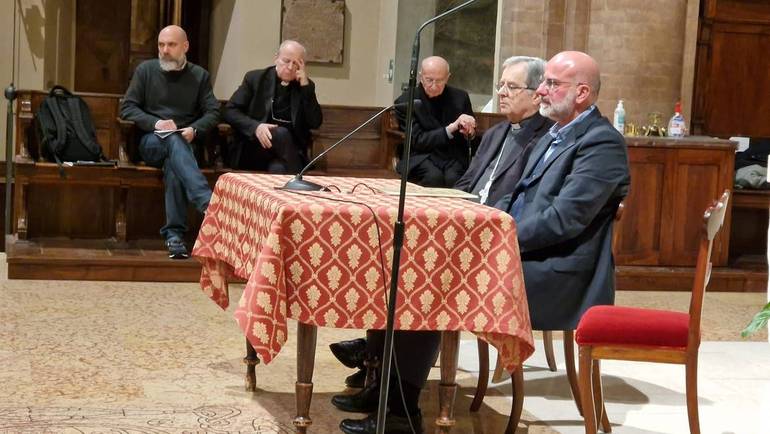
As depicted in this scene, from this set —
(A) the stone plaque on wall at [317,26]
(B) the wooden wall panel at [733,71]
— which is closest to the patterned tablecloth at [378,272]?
(B) the wooden wall panel at [733,71]

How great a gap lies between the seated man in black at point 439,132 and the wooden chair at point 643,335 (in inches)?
129

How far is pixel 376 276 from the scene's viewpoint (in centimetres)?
361

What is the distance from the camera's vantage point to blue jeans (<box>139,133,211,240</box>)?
7020 millimetres

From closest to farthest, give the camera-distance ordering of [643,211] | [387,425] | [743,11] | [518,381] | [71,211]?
[387,425]
[518,381]
[71,211]
[643,211]
[743,11]

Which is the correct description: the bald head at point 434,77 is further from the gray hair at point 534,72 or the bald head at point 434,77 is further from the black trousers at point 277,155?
the gray hair at point 534,72

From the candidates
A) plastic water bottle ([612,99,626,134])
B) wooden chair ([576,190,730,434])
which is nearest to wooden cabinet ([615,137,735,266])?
plastic water bottle ([612,99,626,134])

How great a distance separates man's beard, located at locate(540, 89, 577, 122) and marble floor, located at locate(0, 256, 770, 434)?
1.15 metres

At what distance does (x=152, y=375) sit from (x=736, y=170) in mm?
5309

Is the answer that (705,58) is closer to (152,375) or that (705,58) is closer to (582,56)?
(582,56)

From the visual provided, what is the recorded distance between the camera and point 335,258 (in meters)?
3.58

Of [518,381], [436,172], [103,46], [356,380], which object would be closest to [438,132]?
[436,172]

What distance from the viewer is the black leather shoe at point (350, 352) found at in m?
4.76

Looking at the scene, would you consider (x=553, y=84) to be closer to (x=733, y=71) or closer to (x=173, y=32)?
(x=173, y=32)

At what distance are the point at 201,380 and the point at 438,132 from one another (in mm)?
2876
